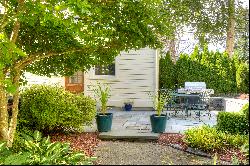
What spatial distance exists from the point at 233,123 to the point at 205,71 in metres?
9.72

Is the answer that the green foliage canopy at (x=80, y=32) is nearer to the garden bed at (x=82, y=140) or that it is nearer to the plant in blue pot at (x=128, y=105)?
the garden bed at (x=82, y=140)

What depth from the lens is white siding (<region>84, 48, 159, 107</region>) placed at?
1683 centimetres

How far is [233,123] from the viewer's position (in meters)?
9.81

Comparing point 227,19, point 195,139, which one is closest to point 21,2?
point 195,139

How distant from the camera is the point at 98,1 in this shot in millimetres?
7855

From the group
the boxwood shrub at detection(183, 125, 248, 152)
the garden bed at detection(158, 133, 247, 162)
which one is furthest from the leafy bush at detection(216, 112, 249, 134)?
the garden bed at detection(158, 133, 247, 162)

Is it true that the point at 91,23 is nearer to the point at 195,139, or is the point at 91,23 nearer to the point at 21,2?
the point at 21,2

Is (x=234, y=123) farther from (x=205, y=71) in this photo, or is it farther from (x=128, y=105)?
(x=205, y=71)

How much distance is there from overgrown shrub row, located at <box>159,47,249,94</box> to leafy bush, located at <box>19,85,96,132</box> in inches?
336

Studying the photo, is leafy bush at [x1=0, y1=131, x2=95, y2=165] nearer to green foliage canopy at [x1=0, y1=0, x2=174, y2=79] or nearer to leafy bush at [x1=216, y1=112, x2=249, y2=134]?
green foliage canopy at [x1=0, y1=0, x2=174, y2=79]

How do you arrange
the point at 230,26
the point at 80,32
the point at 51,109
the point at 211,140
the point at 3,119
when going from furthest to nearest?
→ the point at 230,26
the point at 51,109
the point at 211,140
the point at 3,119
the point at 80,32

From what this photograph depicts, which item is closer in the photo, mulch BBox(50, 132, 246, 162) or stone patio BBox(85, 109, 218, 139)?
mulch BBox(50, 132, 246, 162)

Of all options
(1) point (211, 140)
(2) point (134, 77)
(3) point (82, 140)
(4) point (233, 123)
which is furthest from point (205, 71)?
(1) point (211, 140)

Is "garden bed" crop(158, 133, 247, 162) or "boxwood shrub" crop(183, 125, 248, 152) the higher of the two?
"boxwood shrub" crop(183, 125, 248, 152)
